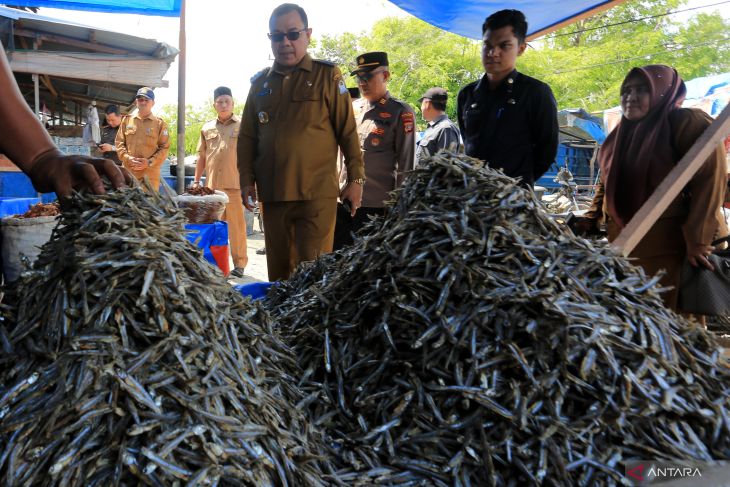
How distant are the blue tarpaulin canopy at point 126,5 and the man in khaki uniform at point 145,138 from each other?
8.81 feet

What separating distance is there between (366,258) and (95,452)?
109cm

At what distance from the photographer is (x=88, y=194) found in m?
1.53

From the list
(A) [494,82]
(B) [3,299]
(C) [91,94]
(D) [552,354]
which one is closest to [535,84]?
(A) [494,82]

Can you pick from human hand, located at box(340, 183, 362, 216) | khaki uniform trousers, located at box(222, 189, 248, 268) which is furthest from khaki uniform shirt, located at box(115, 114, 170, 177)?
human hand, located at box(340, 183, 362, 216)

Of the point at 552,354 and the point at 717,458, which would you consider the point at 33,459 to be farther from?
the point at 717,458

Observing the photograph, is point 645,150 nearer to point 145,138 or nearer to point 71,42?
point 145,138

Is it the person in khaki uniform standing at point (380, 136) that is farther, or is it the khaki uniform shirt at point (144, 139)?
the khaki uniform shirt at point (144, 139)

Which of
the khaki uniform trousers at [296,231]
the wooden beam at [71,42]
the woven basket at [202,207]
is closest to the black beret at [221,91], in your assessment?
the woven basket at [202,207]

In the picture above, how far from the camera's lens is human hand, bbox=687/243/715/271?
3166mm

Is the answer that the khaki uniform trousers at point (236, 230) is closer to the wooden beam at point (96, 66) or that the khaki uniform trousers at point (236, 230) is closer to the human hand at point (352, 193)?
the wooden beam at point (96, 66)

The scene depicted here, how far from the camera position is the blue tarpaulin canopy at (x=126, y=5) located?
16.5 feet

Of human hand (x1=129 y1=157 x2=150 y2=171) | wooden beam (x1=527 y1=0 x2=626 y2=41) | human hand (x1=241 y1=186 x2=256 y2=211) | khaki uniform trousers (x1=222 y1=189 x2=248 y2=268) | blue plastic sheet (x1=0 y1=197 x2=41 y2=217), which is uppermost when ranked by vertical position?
wooden beam (x1=527 y1=0 x2=626 y2=41)

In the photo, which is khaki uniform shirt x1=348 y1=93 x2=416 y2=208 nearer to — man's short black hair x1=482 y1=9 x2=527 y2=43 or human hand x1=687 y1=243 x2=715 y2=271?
man's short black hair x1=482 y1=9 x2=527 y2=43

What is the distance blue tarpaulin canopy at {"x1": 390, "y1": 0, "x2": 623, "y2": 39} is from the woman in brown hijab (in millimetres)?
1861
